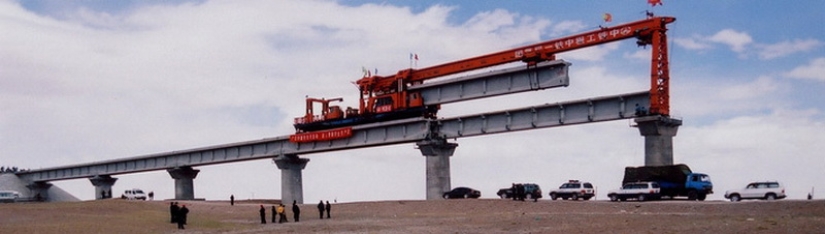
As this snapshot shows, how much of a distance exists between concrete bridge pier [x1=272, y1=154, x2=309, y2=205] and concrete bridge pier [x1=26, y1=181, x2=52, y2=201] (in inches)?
2111

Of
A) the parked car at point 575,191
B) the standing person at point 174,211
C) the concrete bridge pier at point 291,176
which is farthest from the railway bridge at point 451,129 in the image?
the standing person at point 174,211

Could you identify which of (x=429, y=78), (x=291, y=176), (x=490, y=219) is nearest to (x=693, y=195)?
(x=490, y=219)

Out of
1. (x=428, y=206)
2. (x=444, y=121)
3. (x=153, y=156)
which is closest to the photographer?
(x=428, y=206)

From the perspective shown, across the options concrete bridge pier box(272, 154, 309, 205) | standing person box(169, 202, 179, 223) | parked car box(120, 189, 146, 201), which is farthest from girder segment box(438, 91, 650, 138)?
parked car box(120, 189, 146, 201)

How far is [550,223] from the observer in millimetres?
34125

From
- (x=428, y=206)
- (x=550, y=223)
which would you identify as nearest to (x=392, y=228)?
(x=550, y=223)

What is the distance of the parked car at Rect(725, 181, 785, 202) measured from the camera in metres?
44.1

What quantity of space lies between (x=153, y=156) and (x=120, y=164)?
8.24 metres

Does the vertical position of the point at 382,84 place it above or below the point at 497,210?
above

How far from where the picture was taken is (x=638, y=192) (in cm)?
4884

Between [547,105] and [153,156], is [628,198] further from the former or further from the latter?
[153,156]

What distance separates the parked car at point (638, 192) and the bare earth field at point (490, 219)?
11.8 ft

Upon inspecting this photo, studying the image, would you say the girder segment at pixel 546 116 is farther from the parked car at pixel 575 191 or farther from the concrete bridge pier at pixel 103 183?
the concrete bridge pier at pixel 103 183

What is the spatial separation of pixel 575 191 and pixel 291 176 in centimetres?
3267
